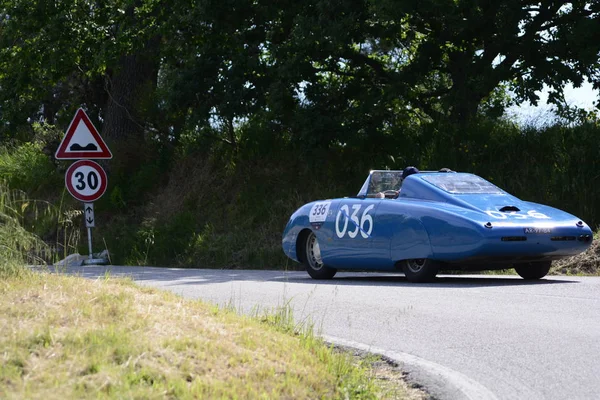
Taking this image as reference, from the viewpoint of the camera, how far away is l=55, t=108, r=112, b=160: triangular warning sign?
762 inches

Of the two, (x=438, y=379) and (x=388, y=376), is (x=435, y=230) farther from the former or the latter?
(x=438, y=379)

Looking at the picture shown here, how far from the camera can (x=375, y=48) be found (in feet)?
80.4

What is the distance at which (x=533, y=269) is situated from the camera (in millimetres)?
13398

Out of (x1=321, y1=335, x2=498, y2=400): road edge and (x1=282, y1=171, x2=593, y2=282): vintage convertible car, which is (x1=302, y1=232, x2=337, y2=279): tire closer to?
(x1=282, y1=171, x2=593, y2=282): vintage convertible car

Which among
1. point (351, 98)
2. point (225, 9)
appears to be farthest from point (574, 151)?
point (225, 9)

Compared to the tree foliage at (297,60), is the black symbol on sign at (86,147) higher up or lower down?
lower down

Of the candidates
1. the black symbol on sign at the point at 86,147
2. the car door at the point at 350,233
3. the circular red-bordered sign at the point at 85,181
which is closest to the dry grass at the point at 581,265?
the car door at the point at 350,233

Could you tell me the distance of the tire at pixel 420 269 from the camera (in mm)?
12672

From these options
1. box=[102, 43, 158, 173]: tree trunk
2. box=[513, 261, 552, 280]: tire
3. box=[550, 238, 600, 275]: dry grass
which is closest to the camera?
box=[513, 261, 552, 280]: tire

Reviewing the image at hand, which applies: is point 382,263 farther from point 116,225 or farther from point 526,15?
point 116,225

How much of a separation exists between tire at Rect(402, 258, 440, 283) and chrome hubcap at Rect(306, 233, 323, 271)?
1781 mm

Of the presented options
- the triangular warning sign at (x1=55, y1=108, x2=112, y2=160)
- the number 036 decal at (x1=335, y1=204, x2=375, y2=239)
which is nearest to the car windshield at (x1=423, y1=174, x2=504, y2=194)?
the number 036 decal at (x1=335, y1=204, x2=375, y2=239)

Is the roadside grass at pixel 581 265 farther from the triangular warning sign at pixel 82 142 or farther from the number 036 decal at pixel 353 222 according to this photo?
the triangular warning sign at pixel 82 142

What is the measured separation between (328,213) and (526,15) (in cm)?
796
